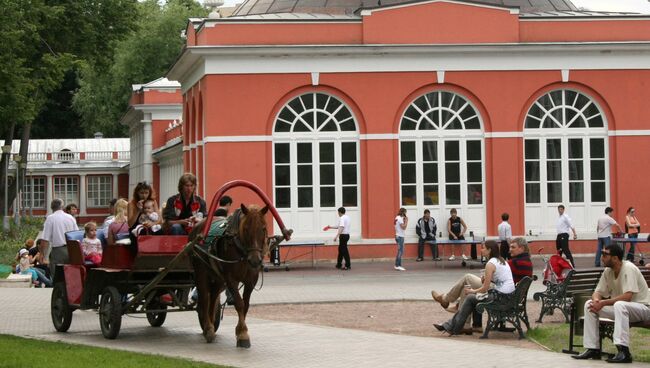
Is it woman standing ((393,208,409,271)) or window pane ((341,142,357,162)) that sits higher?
window pane ((341,142,357,162))

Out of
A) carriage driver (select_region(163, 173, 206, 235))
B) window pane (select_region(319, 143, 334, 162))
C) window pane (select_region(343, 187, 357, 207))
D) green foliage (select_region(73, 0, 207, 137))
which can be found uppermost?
green foliage (select_region(73, 0, 207, 137))

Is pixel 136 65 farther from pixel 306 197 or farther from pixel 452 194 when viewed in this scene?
pixel 452 194

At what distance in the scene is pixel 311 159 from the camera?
3456 cm

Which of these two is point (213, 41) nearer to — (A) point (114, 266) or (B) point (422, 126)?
(B) point (422, 126)

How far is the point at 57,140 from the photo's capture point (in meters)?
86.6

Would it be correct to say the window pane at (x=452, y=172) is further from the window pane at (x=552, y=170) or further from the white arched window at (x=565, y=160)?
the window pane at (x=552, y=170)

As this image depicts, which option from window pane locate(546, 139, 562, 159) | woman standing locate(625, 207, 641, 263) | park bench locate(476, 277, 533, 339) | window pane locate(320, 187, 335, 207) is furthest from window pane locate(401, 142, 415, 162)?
park bench locate(476, 277, 533, 339)

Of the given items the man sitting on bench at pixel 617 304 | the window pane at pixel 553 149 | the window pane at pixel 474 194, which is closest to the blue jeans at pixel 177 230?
the man sitting on bench at pixel 617 304

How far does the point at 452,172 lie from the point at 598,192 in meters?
4.07

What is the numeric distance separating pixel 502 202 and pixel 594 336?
2106 centimetres

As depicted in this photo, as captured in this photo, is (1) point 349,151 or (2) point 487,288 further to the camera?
(1) point 349,151

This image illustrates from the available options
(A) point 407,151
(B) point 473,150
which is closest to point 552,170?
(B) point 473,150

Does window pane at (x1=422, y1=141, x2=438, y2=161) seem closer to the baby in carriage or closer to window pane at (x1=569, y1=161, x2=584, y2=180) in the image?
window pane at (x1=569, y1=161, x2=584, y2=180)

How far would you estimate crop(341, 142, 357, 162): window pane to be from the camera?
34.8 meters
